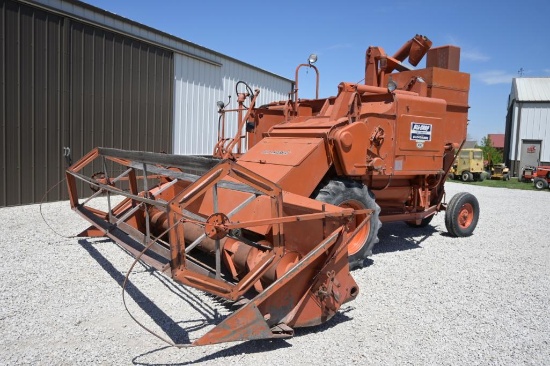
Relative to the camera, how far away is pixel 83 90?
10.1 m

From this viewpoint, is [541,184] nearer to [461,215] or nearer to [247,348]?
[461,215]

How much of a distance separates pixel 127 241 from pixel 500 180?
2709cm

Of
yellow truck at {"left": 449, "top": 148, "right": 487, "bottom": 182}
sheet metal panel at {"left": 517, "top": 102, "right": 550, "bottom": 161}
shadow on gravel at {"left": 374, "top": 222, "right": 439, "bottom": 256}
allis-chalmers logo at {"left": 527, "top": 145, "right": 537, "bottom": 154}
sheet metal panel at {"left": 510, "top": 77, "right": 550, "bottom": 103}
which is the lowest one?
shadow on gravel at {"left": 374, "top": 222, "right": 439, "bottom": 256}

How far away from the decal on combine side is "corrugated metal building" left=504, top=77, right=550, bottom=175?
2641cm

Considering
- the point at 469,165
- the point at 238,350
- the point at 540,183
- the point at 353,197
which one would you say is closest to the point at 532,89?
the point at 469,165

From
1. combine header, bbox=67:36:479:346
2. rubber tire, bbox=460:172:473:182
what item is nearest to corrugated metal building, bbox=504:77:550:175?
rubber tire, bbox=460:172:473:182

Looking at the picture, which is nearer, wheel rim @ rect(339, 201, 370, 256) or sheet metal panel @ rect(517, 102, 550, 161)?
wheel rim @ rect(339, 201, 370, 256)

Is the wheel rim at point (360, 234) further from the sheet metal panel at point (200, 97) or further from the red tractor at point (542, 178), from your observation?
the red tractor at point (542, 178)

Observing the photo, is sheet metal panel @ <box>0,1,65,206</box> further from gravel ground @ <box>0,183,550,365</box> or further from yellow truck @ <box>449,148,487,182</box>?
yellow truck @ <box>449,148,487,182</box>

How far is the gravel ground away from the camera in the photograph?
3.33m

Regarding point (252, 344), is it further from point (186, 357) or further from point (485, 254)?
point (485, 254)

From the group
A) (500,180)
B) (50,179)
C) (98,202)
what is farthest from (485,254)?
(500,180)

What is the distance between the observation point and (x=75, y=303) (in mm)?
4211

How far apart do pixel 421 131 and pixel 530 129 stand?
27177 mm
